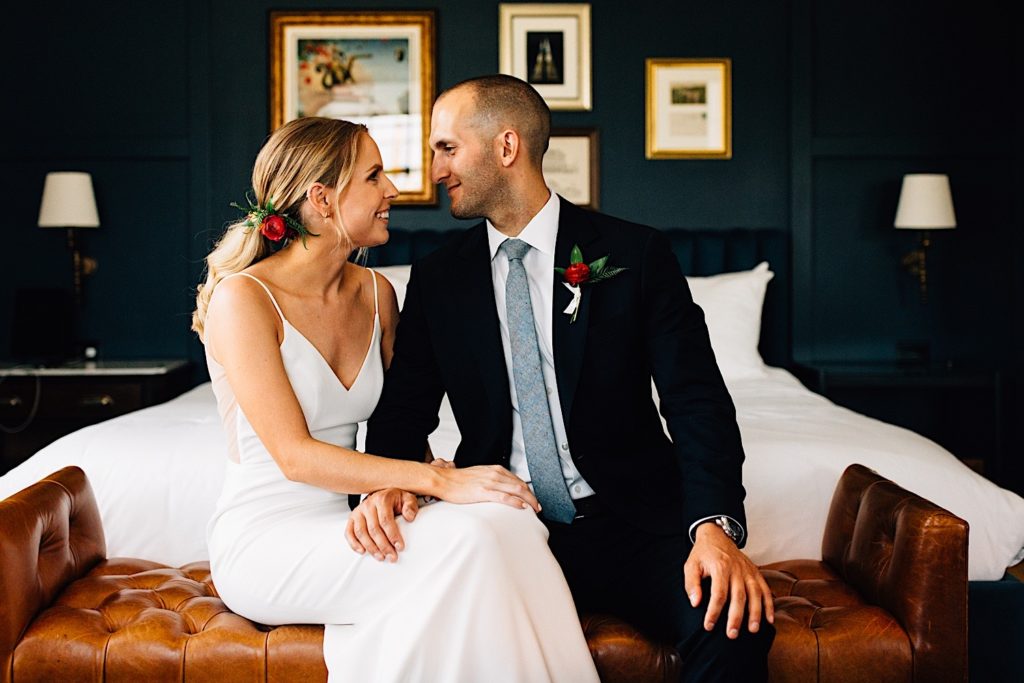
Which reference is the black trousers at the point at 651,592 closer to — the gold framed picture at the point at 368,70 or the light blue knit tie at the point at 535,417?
the light blue knit tie at the point at 535,417

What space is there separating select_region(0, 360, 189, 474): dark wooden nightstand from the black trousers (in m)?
2.89

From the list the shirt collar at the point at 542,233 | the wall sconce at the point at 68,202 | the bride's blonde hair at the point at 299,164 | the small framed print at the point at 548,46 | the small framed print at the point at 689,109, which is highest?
the small framed print at the point at 548,46

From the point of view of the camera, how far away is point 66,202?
4.88 metres

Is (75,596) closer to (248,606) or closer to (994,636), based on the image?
(248,606)

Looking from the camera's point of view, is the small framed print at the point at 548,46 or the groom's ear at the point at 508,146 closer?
the groom's ear at the point at 508,146

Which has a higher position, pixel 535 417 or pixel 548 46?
pixel 548 46

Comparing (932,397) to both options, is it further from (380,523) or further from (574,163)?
(380,523)

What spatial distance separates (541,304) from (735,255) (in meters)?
2.99

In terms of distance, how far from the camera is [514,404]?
2.27 m

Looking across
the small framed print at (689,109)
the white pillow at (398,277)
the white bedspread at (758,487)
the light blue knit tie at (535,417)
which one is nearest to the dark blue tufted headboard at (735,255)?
the white pillow at (398,277)

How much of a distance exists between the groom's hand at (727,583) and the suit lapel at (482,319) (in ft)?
1.84

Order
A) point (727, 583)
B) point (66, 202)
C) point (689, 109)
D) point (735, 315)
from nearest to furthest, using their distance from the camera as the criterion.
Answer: point (727, 583) < point (735, 315) < point (66, 202) < point (689, 109)

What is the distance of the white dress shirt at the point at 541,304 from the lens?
7.29 feet

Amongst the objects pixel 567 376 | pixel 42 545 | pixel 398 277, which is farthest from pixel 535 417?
pixel 398 277
